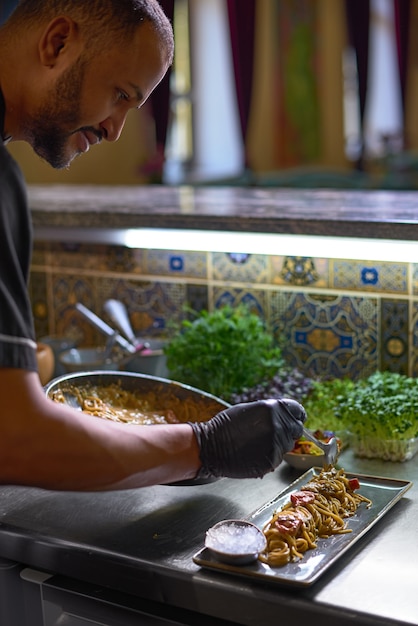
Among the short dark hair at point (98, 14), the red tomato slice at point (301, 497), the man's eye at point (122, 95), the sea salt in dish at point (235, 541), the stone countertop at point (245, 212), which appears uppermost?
the short dark hair at point (98, 14)

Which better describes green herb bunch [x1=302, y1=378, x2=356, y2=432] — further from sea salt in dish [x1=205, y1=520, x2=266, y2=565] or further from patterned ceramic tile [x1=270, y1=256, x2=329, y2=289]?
sea salt in dish [x1=205, y1=520, x2=266, y2=565]

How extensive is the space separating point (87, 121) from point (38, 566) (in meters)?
0.77

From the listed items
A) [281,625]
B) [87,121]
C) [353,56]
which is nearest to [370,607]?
[281,625]

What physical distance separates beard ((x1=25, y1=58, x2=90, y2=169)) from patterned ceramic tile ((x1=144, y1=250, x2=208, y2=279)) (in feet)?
3.28

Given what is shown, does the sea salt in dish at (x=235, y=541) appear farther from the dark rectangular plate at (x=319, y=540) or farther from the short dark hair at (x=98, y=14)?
the short dark hair at (x=98, y=14)

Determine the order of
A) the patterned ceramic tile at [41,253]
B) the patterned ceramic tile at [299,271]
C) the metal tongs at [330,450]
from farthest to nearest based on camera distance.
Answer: the patterned ceramic tile at [41,253] → the patterned ceramic tile at [299,271] → the metal tongs at [330,450]

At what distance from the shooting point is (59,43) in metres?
1.35

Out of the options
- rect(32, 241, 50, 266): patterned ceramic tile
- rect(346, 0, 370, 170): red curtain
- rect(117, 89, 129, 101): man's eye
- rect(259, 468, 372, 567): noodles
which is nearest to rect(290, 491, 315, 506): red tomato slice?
rect(259, 468, 372, 567): noodles

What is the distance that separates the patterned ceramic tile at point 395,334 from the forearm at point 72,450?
0.91 meters

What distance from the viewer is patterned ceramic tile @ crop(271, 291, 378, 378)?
7.23 feet

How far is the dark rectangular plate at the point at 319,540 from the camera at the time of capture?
1.39m

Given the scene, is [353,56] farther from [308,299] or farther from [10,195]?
[10,195]

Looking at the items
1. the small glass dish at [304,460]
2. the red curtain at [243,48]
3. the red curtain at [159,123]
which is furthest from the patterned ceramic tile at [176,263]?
the red curtain at [243,48]

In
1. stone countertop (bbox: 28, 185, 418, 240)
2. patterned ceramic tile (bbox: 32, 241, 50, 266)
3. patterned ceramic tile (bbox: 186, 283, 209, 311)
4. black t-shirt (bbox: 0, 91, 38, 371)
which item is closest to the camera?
black t-shirt (bbox: 0, 91, 38, 371)
